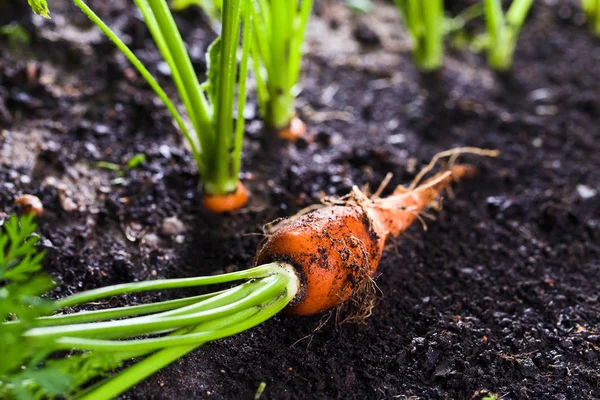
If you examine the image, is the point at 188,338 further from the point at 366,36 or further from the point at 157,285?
the point at 366,36

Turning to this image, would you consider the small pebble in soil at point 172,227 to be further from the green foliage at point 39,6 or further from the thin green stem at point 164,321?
the green foliage at point 39,6

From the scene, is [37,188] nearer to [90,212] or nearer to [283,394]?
[90,212]

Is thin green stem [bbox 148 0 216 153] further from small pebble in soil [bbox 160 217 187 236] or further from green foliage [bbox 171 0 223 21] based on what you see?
green foliage [bbox 171 0 223 21]

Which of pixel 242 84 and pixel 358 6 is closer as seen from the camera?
pixel 242 84

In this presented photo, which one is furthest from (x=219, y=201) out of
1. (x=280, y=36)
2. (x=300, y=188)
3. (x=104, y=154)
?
(x=280, y=36)

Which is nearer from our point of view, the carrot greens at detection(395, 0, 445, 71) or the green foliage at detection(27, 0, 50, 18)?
the green foliage at detection(27, 0, 50, 18)

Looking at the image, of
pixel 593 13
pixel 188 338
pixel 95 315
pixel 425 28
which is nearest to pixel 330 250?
pixel 188 338

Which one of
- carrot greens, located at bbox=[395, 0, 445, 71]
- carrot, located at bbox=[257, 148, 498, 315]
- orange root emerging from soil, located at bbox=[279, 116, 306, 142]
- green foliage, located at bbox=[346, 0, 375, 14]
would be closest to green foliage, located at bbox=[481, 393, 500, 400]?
carrot, located at bbox=[257, 148, 498, 315]
